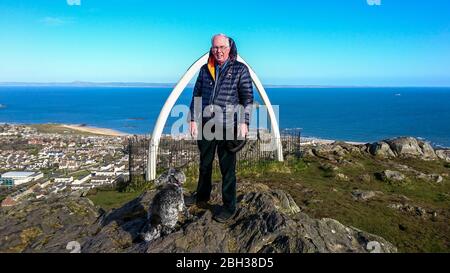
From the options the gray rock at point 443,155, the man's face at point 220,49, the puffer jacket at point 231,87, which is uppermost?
the man's face at point 220,49

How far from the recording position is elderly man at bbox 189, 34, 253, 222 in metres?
5.07

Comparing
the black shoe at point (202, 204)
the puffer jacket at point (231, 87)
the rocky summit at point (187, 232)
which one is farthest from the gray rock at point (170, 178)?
the puffer jacket at point (231, 87)

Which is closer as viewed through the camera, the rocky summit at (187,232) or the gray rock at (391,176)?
the rocky summit at (187,232)

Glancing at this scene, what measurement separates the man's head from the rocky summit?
2.39 metres

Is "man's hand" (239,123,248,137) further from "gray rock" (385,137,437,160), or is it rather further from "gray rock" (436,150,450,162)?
"gray rock" (436,150,450,162)

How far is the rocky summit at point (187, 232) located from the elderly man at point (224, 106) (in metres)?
0.50

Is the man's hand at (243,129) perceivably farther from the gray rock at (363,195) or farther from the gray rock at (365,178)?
the gray rock at (365,178)

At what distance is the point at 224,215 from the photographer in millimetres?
5410

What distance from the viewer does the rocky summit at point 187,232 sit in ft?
15.4

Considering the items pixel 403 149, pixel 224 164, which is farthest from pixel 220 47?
pixel 403 149

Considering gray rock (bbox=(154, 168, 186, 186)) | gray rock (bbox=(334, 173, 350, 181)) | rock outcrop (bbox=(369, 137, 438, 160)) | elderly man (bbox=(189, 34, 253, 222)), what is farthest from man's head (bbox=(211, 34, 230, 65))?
rock outcrop (bbox=(369, 137, 438, 160))

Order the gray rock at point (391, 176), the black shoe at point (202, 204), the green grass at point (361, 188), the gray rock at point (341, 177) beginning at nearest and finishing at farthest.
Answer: the black shoe at point (202, 204), the green grass at point (361, 188), the gray rock at point (391, 176), the gray rock at point (341, 177)

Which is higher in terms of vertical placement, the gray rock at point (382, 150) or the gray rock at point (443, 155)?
the gray rock at point (382, 150)
